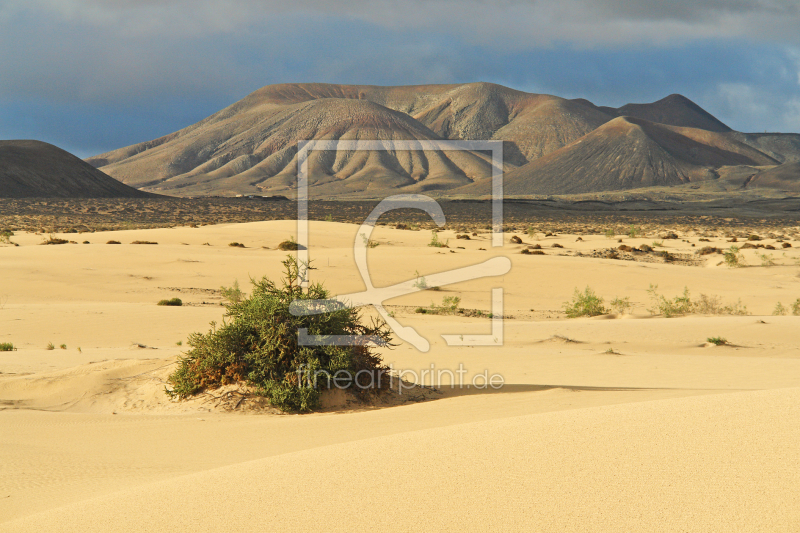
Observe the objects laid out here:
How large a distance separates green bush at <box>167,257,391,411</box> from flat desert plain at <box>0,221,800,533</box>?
29 cm

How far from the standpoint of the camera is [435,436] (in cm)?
485

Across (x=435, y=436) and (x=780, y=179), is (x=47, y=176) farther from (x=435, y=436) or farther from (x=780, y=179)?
(x=780, y=179)

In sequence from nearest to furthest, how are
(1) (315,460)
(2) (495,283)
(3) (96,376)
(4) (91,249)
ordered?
(1) (315,460) < (3) (96,376) < (2) (495,283) < (4) (91,249)

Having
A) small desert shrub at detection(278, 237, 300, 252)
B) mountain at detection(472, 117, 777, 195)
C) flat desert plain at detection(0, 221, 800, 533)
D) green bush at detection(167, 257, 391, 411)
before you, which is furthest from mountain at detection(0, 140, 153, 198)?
green bush at detection(167, 257, 391, 411)

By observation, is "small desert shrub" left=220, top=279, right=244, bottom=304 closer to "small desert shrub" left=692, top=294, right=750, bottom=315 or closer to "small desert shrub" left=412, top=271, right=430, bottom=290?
"small desert shrub" left=412, top=271, right=430, bottom=290

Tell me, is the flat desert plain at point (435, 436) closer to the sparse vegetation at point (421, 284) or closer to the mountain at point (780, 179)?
the sparse vegetation at point (421, 284)

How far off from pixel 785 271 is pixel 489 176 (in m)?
143

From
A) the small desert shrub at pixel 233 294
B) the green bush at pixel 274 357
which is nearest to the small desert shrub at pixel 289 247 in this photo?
the small desert shrub at pixel 233 294

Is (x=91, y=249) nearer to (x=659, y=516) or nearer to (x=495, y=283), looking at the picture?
(x=495, y=283)

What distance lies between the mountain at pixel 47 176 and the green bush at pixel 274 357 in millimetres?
85986

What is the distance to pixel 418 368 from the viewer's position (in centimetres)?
1005

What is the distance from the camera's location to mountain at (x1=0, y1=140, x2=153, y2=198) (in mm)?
86750

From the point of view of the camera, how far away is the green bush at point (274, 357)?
749 cm

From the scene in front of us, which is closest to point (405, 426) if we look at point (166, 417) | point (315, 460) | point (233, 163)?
point (315, 460)
